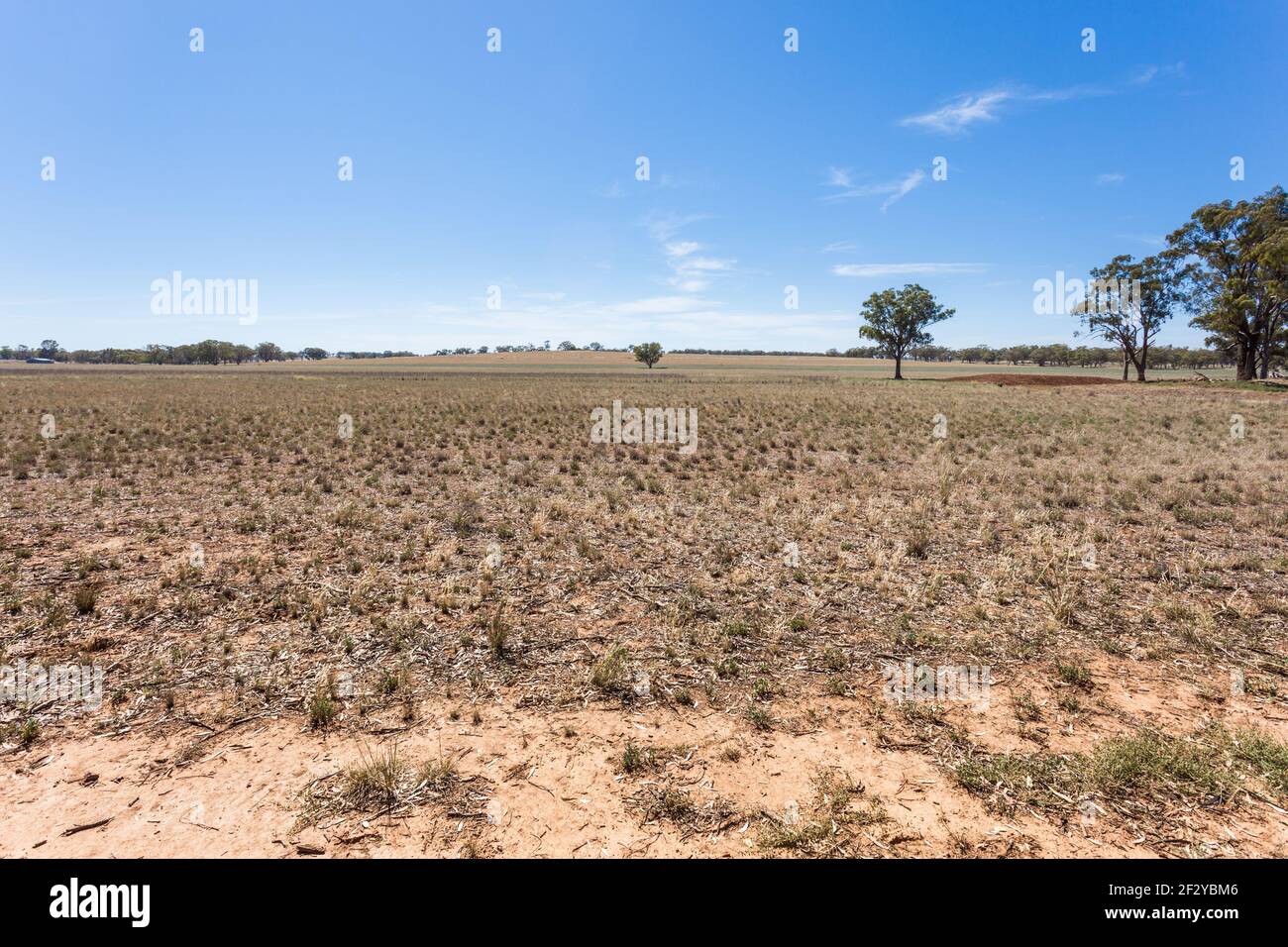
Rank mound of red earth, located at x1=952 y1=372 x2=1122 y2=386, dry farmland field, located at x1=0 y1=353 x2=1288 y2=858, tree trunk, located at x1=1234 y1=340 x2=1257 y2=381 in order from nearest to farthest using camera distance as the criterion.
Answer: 1. dry farmland field, located at x1=0 y1=353 x2=1288 y2=858
2. tree trunk, located at x1=1234 y1=340 x2=1257 y2=381
3. mound of red earth, located at x1=952 y1=372 x2=1122 y2=386

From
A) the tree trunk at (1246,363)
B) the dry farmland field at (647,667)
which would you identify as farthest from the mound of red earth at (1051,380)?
the dry farmland field at (647,667)

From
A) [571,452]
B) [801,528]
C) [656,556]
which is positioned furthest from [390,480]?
[801,528]

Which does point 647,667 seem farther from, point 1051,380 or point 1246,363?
point 1246,363

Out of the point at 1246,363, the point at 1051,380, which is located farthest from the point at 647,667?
the point at 1246,363

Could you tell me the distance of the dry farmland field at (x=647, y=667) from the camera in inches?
144

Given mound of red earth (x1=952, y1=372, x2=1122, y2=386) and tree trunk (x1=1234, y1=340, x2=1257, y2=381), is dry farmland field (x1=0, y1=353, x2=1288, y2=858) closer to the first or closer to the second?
mound of red earth (x1=952, y1=372, x2=1122, y2=386)

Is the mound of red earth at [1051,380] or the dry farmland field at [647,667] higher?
the mound of red earth at [1051,380]

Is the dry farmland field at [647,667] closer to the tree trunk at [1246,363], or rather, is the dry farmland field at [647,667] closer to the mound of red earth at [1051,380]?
the mound of red earth at [1051,380]

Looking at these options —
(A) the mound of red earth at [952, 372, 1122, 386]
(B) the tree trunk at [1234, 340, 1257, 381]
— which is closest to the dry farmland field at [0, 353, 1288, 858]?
(A) the mound of red earth at [952, 372, 1122, 386]

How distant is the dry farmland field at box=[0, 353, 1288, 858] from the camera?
12.0ft

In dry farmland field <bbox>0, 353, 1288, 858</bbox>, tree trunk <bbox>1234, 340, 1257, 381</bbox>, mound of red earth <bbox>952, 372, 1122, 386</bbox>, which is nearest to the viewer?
dry farmland field <bbox>0, 353, 1288, 858</bbox>

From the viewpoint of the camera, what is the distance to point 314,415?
1198 inches
